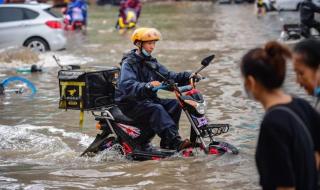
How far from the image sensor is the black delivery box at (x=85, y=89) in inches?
298

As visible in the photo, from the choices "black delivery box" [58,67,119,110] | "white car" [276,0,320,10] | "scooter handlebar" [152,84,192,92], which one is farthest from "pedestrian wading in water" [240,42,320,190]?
"white car" [276,0,320,10]

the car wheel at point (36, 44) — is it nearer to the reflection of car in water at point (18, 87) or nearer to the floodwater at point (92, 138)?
the floodwater at point (92, 138)

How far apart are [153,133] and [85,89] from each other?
889 mm

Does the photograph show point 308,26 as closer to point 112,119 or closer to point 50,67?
point 50,67

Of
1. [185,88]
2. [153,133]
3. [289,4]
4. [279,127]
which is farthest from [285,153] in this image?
[289,4]

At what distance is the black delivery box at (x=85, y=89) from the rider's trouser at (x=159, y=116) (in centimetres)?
30

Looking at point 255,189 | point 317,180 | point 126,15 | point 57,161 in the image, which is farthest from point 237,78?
point 126,15

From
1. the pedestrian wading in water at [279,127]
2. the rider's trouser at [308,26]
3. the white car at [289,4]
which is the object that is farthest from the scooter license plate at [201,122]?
the white car at [289,4]

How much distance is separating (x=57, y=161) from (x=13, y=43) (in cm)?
1142

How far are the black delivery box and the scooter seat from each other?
0.11m

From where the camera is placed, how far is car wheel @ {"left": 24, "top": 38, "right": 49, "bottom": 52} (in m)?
19.1

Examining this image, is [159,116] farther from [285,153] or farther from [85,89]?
[285,153]

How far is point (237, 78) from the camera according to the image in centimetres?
1405

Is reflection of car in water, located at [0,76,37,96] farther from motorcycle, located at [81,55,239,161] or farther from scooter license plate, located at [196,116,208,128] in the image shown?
scooter license plate, located at [196,116,208,128]
